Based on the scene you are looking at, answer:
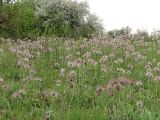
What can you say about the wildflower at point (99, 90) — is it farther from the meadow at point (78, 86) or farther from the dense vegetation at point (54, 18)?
the dense vegetation at point (54, 18)

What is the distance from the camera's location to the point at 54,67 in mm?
11820

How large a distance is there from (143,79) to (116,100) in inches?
81.3

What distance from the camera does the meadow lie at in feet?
25.9

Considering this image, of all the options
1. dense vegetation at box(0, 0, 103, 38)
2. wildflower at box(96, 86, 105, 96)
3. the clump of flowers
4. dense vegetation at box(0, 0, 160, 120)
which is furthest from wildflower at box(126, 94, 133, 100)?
dense vegetation at box(0, 0, 103, 38)

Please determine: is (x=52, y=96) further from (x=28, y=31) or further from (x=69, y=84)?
(x=28, y=31)

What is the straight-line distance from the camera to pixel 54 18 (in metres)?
26.1

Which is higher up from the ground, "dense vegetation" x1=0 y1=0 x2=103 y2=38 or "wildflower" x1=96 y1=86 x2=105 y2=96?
"dense vegetation" x1=0 y1=0 x2=103 y2=38

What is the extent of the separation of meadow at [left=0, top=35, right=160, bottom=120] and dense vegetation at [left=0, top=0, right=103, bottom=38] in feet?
34.9

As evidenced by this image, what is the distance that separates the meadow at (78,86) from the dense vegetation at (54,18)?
418 inches

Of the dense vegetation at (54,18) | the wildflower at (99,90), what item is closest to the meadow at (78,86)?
the wildflower at (99,90)

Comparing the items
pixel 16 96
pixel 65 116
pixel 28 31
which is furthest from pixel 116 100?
pixel 28 31

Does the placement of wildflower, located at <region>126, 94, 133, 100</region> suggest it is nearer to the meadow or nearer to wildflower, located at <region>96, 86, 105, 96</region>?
the meadow

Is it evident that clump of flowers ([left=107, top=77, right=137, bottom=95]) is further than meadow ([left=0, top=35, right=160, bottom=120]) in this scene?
Yes

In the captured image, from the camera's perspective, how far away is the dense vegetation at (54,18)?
24156 millimetres
